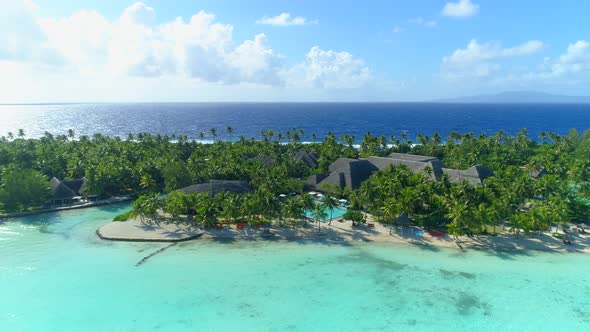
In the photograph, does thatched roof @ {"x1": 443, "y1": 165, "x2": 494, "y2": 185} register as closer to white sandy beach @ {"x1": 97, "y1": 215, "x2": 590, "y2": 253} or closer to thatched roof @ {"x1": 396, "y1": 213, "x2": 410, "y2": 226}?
white sandy beach @ {"x1": 97, "y1": 215, "x2": 590, "y2": 253}

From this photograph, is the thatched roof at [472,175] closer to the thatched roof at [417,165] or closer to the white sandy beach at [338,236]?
the thatched roof at [417,165]

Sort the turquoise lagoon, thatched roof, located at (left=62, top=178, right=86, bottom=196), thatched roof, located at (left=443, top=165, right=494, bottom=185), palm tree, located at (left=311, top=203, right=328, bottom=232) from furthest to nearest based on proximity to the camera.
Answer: thatched roof, located at (left=62, top=178, right=86, bottom=196)
thatched roof, located at (left=443, top=165, right=494, bottom=185)
palm tree, located at (left=311, top=203, right=328, bottom=232)
the turquoise lagoon

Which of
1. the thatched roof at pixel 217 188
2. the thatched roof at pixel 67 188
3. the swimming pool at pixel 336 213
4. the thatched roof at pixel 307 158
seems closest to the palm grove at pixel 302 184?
the swimming pool at pixel 336 213

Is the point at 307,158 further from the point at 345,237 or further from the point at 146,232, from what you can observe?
the point at 146,232

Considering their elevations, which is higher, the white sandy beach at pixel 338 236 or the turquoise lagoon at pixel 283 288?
the white sandy beach at pixel 338 236

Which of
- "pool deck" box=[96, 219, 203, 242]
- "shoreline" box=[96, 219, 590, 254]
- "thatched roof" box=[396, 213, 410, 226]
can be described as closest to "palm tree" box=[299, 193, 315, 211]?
"shoreline" box=[96, 219, 590, 254]

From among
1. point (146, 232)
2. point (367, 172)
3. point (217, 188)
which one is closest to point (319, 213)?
point (217, 188)

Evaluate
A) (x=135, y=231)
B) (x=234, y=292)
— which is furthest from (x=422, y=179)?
(x=135, y=231)
